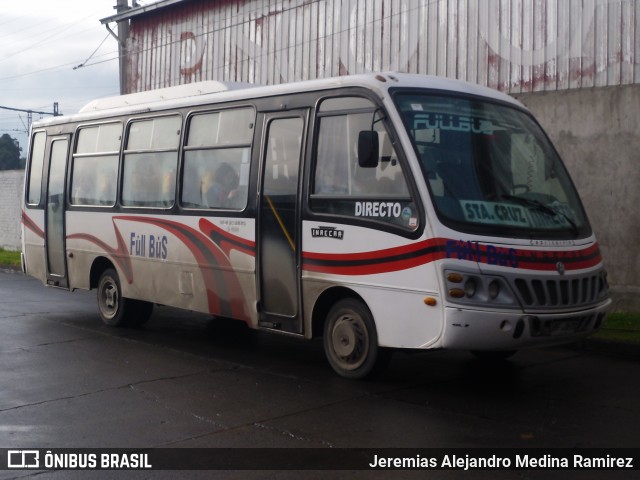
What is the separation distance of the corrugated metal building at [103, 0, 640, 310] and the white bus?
403cm

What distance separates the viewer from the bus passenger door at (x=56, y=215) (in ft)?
42.8

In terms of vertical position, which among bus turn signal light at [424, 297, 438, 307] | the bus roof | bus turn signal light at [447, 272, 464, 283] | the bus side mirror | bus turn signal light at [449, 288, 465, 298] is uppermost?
the bus roof

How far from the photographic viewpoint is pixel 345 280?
8422mm

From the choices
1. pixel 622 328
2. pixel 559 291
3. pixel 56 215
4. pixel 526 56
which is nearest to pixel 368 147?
pixel 559 291

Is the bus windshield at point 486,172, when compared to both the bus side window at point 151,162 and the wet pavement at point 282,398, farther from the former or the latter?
the bus side window at point 151,162

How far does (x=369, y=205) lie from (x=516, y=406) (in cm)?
224

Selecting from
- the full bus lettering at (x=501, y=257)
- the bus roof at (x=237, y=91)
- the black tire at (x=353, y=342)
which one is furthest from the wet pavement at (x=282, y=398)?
the bus roof at (x=237, y=91)

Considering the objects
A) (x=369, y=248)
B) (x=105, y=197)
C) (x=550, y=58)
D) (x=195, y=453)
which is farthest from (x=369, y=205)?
(x=550, y=58)

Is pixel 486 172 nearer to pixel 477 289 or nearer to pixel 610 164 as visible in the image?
pixel 477 289

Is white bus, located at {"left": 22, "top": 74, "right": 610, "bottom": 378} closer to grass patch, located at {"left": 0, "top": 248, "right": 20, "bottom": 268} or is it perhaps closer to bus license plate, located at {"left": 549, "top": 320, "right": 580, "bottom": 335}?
bus license plate, located at {"left": 549, "top": 320, "right": 580, "bottom": 335}

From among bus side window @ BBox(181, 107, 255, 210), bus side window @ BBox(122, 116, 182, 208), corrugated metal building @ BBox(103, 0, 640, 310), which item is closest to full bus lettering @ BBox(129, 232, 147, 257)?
bus side window @ BBox(122, 116, 182, 208)

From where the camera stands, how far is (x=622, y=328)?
11.6m

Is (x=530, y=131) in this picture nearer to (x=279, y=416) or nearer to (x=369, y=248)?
(x=369, y=248)

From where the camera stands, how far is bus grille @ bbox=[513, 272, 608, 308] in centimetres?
771
